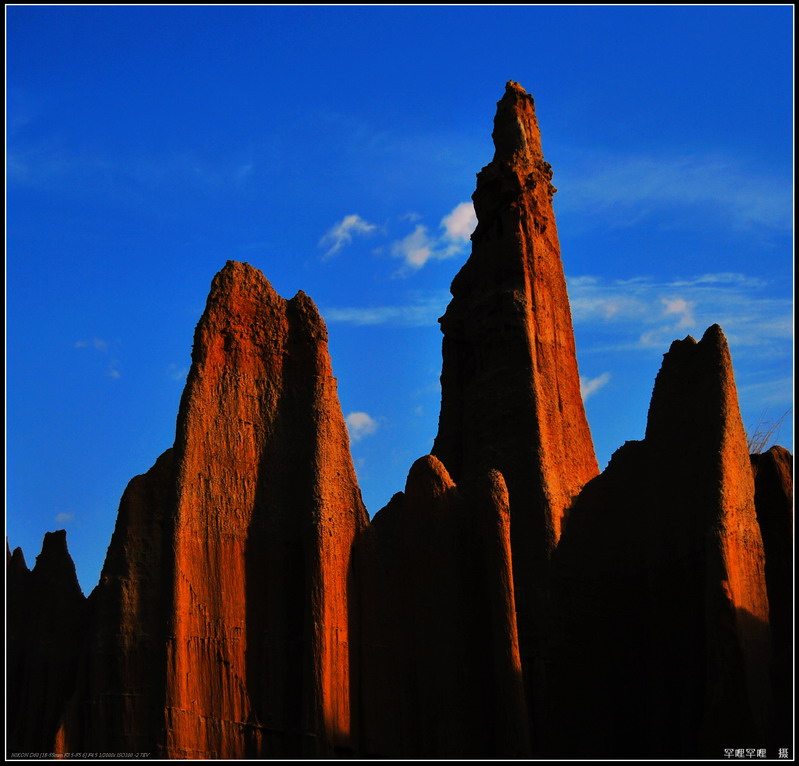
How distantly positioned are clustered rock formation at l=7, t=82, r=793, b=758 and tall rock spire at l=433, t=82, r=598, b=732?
1412mm

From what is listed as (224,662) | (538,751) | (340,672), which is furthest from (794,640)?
(224,662)

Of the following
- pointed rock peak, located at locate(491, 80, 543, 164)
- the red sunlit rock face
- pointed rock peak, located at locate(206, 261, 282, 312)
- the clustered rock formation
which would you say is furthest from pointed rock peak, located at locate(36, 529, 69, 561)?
pointed rock peak, located at locate(491, 80, 543, 164)

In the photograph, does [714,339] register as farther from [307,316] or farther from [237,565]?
[237,565]

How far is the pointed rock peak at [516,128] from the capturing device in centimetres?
3797

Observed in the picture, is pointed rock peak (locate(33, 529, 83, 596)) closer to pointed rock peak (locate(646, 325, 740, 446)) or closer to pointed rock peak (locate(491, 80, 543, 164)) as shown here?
pointed rock peak (locate(646, 325, 740, 446))

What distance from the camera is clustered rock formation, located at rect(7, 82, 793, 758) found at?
83.8 ft

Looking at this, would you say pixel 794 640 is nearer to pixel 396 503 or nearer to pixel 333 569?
pixel 333 569

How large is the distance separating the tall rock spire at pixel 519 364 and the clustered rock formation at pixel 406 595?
141 centimetres

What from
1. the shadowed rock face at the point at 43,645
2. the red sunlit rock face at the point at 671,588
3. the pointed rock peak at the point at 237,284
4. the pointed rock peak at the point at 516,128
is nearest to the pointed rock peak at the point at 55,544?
the shadowed rock face at the point at 43,645

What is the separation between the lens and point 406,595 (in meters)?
27.8

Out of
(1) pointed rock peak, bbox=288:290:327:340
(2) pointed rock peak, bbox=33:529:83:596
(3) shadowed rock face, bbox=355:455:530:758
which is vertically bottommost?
(3) shadowed rock face, bbox=355:455:530:758

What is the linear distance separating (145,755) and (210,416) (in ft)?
18.5

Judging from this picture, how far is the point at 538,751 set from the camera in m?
27.8

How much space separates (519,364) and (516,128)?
22.7 ft
